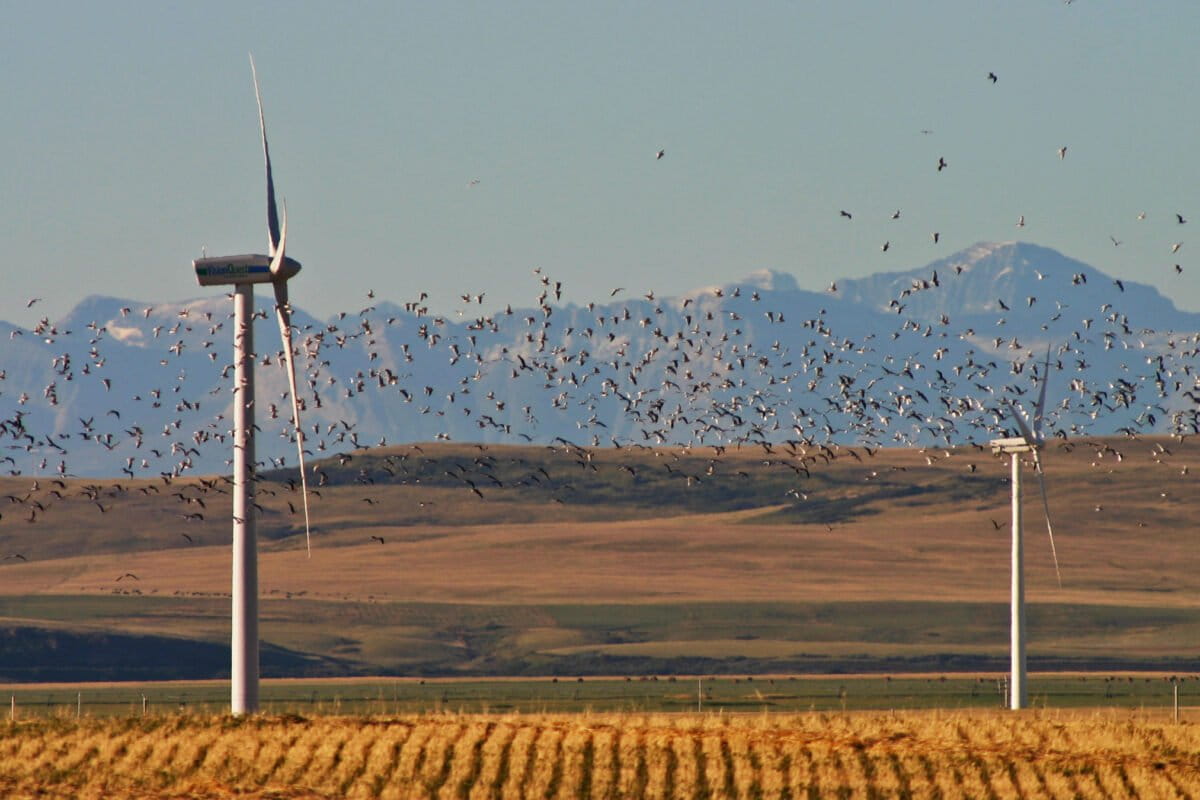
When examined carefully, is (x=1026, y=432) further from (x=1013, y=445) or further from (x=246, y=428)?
(x=246, y=428)

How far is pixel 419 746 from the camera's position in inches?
2504

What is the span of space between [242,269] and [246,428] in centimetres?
635

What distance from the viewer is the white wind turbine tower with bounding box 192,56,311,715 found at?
222 feet

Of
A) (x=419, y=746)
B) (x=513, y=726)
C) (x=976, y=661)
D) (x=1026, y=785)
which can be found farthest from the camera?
(x=976, y=661)

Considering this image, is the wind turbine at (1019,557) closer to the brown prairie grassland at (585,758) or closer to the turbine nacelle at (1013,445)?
the turbine nacelle at (1013,445)

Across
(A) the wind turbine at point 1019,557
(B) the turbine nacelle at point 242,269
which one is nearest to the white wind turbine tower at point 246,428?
(B) the turbine nacelle at point 242,269

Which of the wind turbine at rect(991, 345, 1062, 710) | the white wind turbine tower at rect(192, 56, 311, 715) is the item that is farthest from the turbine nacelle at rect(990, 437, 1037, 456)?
the white wind turbine tower at rect(192, 56, 311, 715)

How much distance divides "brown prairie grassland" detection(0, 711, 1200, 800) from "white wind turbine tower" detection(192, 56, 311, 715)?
2.00m

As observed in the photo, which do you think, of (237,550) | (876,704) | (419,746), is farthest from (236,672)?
(876,704)

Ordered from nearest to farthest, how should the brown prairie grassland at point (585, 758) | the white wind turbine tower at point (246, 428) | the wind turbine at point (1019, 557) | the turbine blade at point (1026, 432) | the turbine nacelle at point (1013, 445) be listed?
the brown prairie grassland at point (585, 758) < the white wind turbine tower at point (246, 428) < the wind turbine at point (1019, 557) < the turbine blade at point (1026, 432) < the turbine nacelle at point (1013, 445)

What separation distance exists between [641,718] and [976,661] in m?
129

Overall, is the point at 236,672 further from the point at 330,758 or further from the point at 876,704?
the point at 876,704

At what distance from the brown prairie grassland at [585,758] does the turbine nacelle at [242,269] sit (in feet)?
48.2

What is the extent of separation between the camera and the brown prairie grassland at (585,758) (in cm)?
5741
